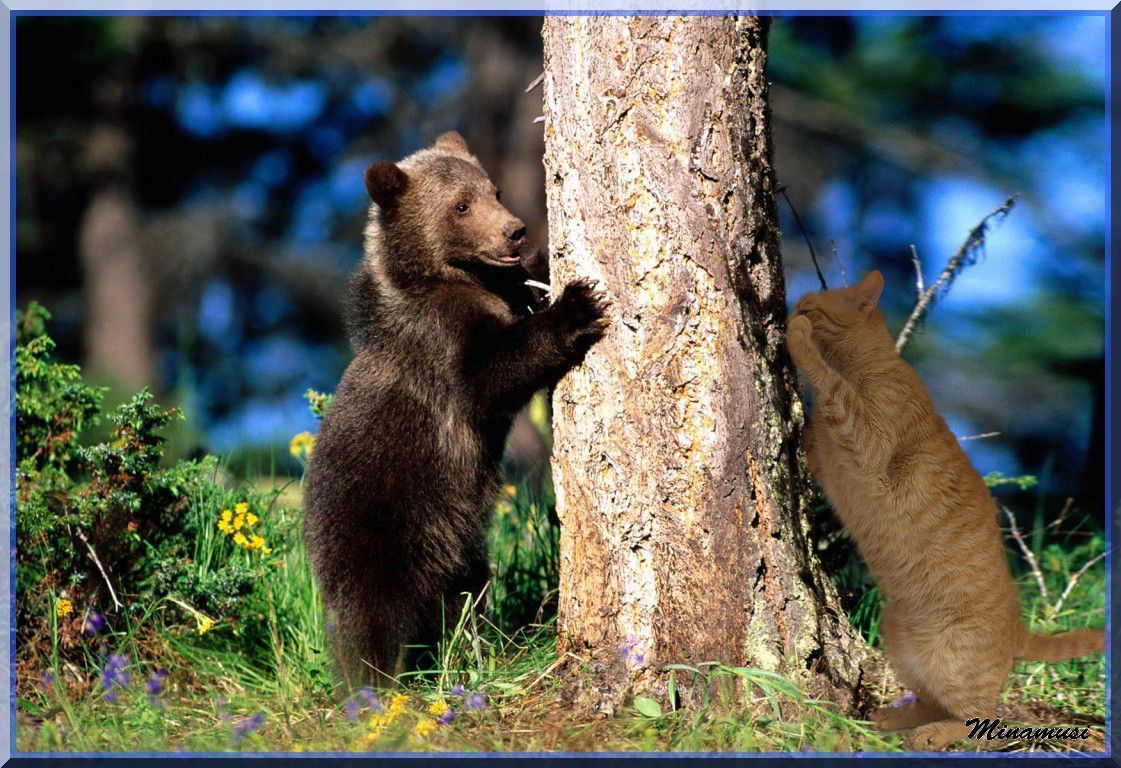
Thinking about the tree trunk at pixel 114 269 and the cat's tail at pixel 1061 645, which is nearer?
the cat's tail at pixel 1061 645

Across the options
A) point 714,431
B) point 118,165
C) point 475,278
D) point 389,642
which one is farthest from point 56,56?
point 714,431

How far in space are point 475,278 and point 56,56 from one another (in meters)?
8.54

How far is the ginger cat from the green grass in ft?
0.93

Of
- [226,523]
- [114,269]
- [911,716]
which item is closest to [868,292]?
[911,716]

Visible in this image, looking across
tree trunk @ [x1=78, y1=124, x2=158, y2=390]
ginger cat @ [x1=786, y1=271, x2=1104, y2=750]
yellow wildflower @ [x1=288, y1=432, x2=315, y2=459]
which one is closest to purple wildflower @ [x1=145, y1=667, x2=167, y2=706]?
yellow wildflower @ [x1=288, y1=432, x2=315, y2=459]

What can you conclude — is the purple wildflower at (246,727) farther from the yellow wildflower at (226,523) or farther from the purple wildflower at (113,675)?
the yellow wildflower at (226,523)

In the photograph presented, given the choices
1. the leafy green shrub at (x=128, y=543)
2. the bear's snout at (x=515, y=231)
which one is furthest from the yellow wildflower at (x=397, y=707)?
the bear's snout at (x=515, y=231)

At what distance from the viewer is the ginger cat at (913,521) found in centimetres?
352

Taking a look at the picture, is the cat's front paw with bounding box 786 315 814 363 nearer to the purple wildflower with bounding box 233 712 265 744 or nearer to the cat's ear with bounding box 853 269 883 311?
the cat's ear with bounding box 853 269 883 311

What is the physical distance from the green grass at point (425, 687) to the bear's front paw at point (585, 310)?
1092 millimetres

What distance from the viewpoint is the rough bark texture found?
3314 millimetres

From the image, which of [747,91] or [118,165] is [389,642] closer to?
[747,91]

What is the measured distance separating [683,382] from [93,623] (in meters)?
2.41

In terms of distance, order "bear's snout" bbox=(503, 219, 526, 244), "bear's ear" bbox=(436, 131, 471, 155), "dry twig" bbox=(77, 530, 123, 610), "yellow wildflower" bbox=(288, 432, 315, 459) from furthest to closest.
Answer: "yellow wildflower" bbox=(288, 432, 315, 459) < "bear's ear" bbox=(436, 131, 471, 155) < "bear's snout" bbox=(503, 219, 526, 244) < "dry twig" bbox=(77, 530, 123, 610)
